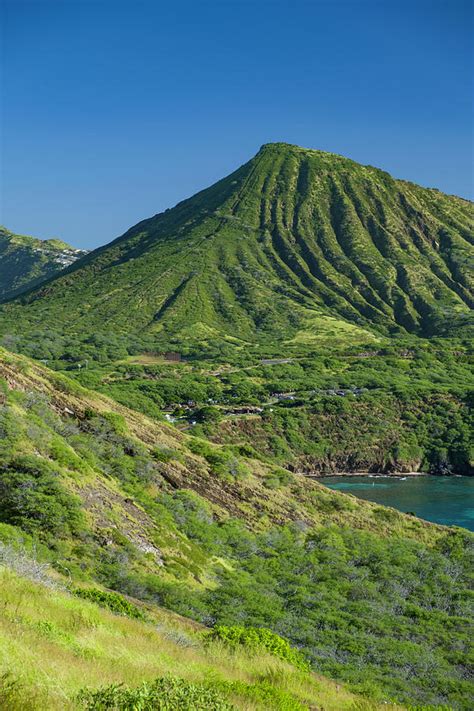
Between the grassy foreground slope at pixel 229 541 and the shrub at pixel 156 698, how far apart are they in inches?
144

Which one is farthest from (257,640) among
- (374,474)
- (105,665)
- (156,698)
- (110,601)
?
(374,474)

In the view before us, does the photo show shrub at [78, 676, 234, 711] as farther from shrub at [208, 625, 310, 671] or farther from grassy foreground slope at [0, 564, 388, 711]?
shrub at [208, 625, 310, 671]

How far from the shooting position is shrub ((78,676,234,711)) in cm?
796

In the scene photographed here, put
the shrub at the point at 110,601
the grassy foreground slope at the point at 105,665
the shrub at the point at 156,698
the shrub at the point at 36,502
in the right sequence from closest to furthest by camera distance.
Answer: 1. the shrub at the point at 156,698
2. the grassy foreground slope at the point at 105,665
3. the shrub at the point at 110,601
4. the shrub at the point at 36,502

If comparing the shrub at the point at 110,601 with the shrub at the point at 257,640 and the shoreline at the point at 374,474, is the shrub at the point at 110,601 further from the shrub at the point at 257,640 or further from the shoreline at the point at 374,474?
the shoreline at the point at 374,474

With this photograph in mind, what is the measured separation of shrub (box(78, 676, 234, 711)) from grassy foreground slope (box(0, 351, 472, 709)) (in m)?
3.65

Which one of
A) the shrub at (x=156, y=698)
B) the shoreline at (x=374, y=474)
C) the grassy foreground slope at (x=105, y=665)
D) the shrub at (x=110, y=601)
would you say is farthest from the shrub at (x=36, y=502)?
the shoreline at (x=374, y=474)

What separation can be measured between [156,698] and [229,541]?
123 ft

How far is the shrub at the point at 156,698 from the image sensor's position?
7961 millimetres

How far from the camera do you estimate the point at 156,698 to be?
330 inches

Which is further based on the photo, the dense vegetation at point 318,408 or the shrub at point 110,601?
the dense vegetation at point 318,408

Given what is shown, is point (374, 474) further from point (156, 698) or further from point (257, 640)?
point (156, 698)

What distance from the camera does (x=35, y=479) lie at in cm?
3362

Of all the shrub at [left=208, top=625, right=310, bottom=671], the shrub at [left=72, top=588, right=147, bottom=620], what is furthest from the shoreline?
the shrub at [left=72, top=588, right=147, bottom=620]
